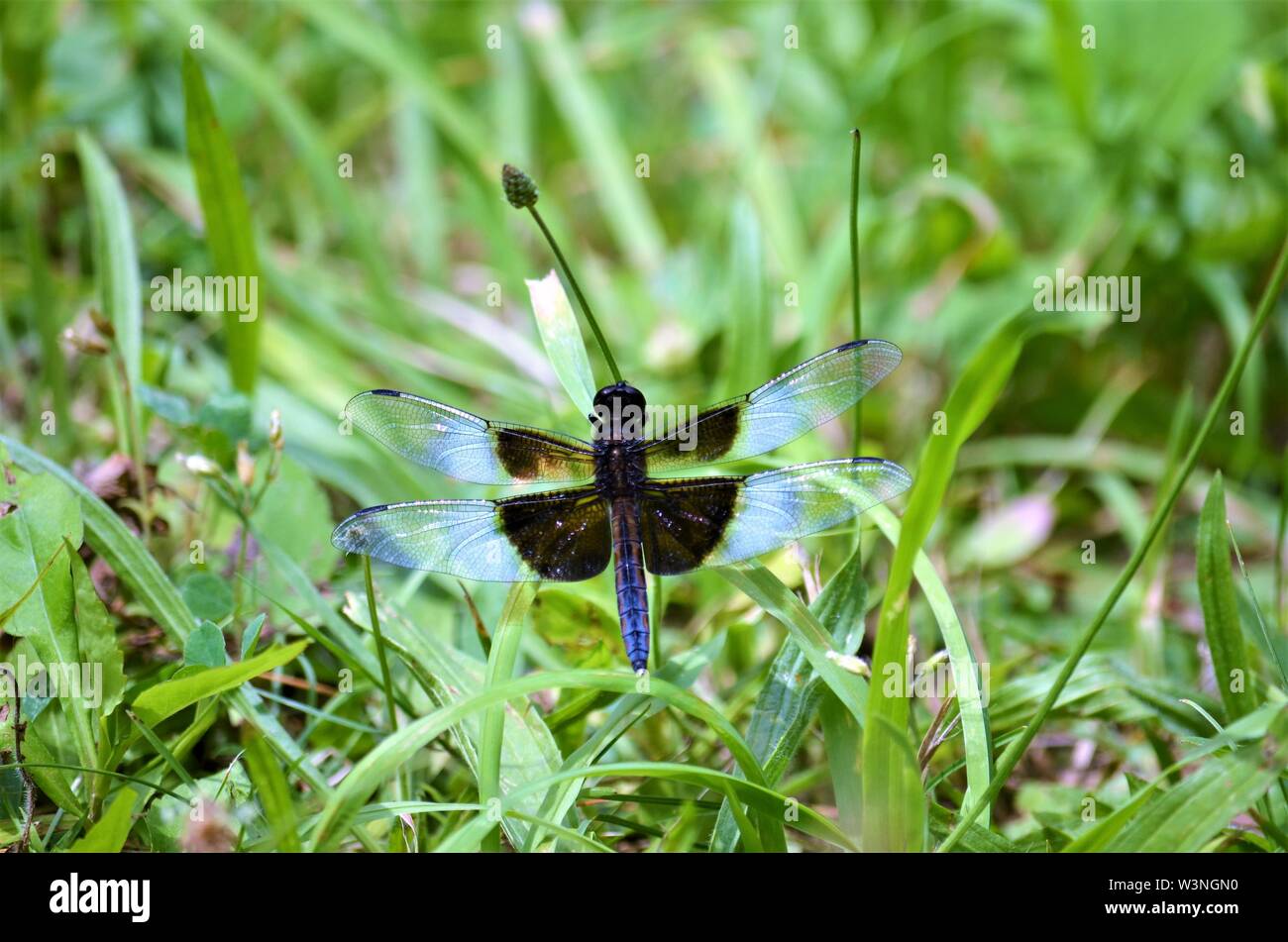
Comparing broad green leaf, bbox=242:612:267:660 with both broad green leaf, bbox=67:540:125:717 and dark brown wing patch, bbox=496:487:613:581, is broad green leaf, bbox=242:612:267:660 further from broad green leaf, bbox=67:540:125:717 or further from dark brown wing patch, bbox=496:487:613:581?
dark brown wing patch, bbox=496:487:613:581

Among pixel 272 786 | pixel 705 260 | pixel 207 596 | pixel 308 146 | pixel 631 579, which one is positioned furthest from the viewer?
pixel 705 260

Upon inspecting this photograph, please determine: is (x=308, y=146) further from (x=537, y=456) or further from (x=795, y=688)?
(x=795, y=688)

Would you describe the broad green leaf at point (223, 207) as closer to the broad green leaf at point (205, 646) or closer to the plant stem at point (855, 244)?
the broad green leaf at point (205, 646)

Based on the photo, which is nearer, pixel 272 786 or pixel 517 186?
pixel 272 786

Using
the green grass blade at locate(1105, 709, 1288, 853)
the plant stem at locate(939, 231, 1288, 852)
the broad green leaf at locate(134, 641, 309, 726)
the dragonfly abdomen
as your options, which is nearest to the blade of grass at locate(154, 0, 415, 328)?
the dragonfly abdomen

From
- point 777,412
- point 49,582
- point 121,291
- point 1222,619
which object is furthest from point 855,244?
point 121,291

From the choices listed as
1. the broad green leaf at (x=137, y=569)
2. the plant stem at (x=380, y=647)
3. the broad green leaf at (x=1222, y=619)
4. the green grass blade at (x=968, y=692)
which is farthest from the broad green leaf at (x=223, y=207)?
the broad green leaf at (x=1222, y=619)
